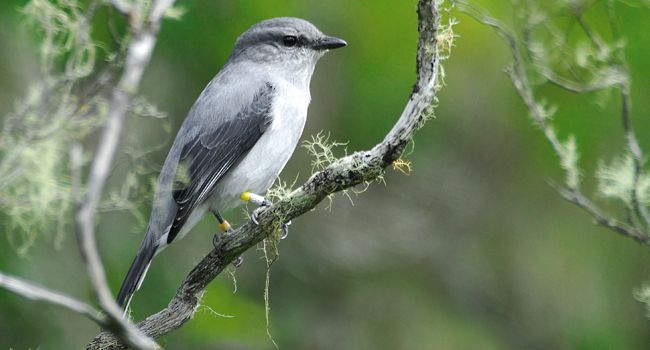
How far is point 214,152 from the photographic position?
12.6 ft

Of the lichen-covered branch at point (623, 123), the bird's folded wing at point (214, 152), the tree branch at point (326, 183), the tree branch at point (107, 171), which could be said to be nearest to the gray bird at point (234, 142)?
the bird's folded wing at point (214, 152)

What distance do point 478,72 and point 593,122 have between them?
2.61ft

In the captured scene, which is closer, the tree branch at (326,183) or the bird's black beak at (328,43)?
the tree branch at (326,183)

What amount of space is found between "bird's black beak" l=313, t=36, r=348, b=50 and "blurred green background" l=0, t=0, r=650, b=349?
3.64 feet

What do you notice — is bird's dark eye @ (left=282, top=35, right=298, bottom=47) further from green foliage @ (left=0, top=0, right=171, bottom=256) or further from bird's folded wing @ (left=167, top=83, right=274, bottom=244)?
green foliage @ (left=0, top=0, right=171, bottom=256)

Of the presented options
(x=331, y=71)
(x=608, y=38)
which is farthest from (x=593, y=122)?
(x=331, y=71)

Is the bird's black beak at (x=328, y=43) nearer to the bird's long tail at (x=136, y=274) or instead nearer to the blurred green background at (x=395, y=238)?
the blurred green background at (x=395, y=238)

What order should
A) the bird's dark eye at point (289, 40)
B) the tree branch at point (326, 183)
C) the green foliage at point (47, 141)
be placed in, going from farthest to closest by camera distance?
the bird's dark eye at point (289, 40), the tree branch at point (326, 183), the green foliage at point (47, 141)

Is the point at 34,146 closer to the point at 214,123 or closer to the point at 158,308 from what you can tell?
the point at 214,123

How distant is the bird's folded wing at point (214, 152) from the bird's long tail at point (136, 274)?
145 mm

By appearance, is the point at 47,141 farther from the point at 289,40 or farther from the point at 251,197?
the point at 289,40

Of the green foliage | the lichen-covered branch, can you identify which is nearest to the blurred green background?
the lichen-covered branch

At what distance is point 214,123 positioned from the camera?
390cm

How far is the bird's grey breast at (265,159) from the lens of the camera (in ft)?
12.6
